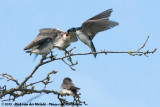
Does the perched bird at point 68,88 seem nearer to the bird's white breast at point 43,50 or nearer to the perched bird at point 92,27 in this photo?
the bird's white breast at point 43,50

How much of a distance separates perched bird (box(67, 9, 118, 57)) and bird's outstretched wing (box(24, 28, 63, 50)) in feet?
5.50

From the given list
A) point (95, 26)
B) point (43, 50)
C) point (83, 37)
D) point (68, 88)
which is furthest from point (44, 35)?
point (95, 26)

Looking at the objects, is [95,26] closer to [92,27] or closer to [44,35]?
[92,27]

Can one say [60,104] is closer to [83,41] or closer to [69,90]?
[69,90]

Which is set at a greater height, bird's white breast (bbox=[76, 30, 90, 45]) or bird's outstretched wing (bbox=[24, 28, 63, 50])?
bird's white breast (bbox=[76, 30, 90, 45])

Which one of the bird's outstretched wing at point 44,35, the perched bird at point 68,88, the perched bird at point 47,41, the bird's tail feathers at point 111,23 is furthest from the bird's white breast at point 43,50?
the bird's tail feathers at point 111,23

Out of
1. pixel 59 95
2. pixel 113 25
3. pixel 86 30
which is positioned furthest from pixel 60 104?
pixel 86 30

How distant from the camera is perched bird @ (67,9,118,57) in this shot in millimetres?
9133

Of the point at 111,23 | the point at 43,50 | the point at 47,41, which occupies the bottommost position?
the point at 43,50

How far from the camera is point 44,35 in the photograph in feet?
23.7

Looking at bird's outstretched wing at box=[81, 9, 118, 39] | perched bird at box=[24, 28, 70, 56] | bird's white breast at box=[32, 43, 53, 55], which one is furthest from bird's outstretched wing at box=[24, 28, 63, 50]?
bird's outstretched wing at box=[81, 9, 118, 39]

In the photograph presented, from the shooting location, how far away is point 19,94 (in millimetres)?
5594

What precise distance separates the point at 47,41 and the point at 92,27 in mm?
3225

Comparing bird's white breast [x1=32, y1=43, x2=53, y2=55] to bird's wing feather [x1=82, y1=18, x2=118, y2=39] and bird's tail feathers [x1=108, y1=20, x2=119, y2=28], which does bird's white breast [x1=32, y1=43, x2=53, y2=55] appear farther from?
bird's wing feather [x1=82, y1=18, x2=118, y2=39]
